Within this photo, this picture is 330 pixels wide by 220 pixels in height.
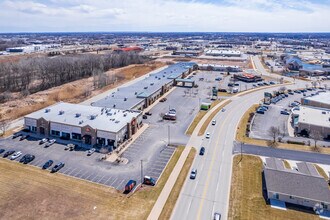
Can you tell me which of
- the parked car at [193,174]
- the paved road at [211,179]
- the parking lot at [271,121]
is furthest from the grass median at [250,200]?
the parking lot at [271,121]

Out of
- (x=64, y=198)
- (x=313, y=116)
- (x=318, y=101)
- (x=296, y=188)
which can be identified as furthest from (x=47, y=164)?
(x=318, y=101)

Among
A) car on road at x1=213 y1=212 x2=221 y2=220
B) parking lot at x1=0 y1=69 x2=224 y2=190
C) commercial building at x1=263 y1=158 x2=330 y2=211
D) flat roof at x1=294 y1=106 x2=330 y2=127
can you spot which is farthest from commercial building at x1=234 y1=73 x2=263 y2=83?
car on road at x1=213 y1=212 x2=221 y2=220

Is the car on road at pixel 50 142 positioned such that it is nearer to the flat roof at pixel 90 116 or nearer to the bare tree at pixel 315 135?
the flat roof at pixel 90 116

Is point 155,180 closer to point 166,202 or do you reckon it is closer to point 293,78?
point 166,202

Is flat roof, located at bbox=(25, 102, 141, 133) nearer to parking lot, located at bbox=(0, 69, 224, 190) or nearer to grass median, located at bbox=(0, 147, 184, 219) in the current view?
parking lot, located at bbox=(0, 69, 224, 190)

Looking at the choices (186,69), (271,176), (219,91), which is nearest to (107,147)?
(271,176)

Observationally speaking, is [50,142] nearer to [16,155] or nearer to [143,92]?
[16,155]
